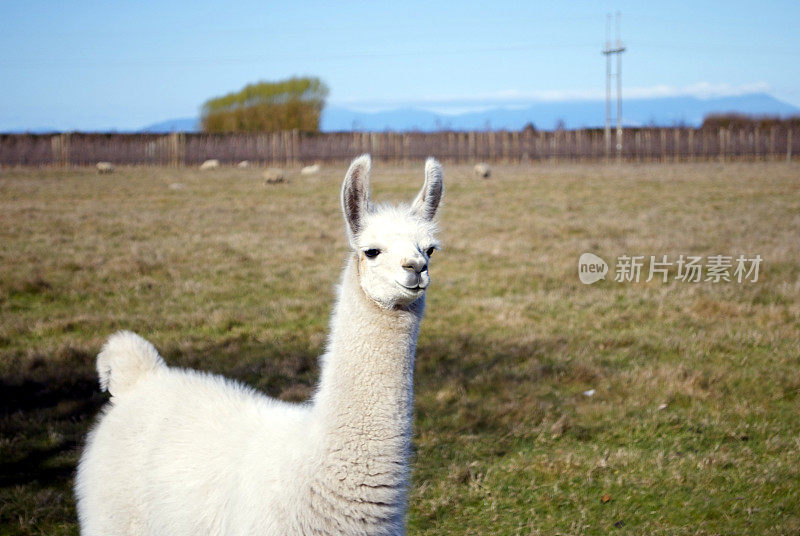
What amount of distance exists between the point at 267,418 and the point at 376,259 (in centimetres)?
89

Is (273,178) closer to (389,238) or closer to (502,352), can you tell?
(502,352)

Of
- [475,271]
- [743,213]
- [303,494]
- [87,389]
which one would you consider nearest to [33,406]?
[87,389]

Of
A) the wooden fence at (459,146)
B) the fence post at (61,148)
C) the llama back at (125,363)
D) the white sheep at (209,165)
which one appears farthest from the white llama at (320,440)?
the wooden fence at (459,146)

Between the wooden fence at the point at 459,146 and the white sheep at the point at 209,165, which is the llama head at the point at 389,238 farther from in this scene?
the wooden fence at the point at 459,146

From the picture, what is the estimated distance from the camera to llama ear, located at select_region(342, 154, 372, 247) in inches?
104

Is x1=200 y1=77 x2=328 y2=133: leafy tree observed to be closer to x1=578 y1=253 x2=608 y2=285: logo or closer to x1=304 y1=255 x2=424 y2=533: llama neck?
x1=578 y1=253 x2=608 y2=285: logo

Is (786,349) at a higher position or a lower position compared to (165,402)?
lower

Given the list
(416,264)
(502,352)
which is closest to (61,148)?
(502,352)

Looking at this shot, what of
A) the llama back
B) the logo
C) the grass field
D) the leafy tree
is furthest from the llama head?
the leafy tree

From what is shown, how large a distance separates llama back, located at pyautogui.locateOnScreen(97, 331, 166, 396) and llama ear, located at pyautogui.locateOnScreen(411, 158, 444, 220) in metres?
1.47

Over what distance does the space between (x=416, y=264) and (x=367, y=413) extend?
0.60 meters

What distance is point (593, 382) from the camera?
6.68m

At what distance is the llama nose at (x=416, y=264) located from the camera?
2.45 metres

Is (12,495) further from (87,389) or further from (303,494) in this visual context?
(303,494)
